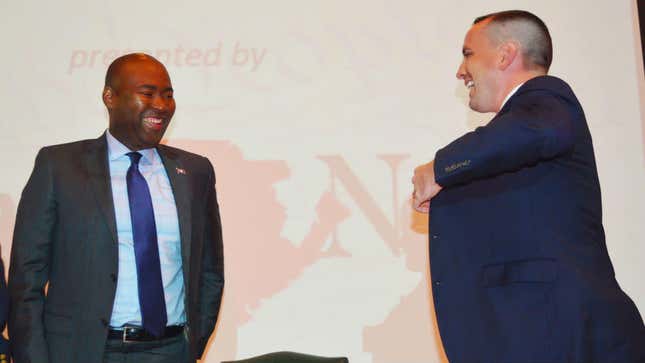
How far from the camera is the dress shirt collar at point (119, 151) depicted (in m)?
2.63

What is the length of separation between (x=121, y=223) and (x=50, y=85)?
5.39 feet

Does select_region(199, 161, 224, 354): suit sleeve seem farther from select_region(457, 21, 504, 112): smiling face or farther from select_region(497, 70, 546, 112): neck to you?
select_region(497, 70, 546, 112): neck

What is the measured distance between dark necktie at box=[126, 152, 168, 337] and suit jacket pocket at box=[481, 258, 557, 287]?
107cm

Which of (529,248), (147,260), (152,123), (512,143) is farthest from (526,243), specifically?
(152,123)

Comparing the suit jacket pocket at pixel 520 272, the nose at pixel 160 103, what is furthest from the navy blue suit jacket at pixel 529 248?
the nose at pixel 160 103

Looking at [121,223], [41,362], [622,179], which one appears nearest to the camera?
[41,362]

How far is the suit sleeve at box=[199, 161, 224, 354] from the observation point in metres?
2.79

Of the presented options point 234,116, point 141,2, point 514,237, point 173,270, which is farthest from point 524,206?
point 141,2

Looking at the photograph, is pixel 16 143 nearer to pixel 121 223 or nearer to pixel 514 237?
pixel 121 223

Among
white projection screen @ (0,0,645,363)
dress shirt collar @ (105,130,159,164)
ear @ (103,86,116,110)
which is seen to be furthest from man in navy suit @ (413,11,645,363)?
white projection screen @ (0,0,645,363)

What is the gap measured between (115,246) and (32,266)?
0.90 feet

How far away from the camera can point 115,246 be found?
242 cm

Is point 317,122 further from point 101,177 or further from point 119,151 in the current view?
point 101,177

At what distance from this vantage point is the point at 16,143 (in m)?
3.76
